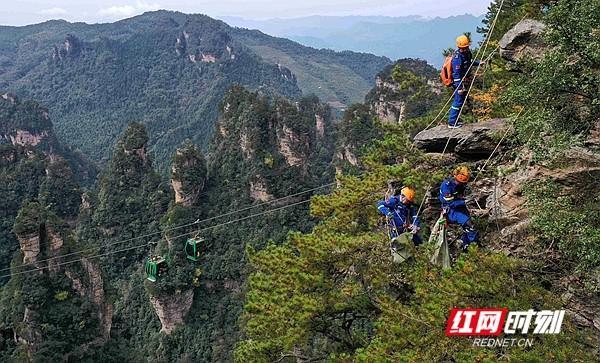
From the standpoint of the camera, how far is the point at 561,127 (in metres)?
6.39

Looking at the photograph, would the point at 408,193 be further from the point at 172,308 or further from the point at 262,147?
the point at 262,147

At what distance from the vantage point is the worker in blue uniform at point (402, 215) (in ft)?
26.1

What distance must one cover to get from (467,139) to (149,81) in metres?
125

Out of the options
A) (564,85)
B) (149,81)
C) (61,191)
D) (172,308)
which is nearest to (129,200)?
(61,191)

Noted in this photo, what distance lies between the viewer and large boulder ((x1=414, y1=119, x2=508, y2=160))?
841 centimetres

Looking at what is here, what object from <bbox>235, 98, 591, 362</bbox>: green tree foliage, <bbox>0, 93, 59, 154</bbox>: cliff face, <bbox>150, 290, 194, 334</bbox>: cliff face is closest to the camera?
<bbox>235, 98, 591, 362</bbox>: green tree foliage

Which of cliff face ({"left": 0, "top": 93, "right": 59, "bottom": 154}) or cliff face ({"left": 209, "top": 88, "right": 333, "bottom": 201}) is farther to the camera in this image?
cliff face ({"left": 0, "top": 93, "right": 59, "bottom": 154})

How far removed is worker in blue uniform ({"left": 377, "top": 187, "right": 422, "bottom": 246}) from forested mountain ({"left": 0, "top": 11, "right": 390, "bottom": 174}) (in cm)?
7492

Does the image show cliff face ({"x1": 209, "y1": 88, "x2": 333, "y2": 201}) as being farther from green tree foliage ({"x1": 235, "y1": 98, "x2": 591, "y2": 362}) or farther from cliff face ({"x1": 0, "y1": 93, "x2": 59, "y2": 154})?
cliff face ({"x1": 0, "y1": 93, "x2": 59, "y2": 154})

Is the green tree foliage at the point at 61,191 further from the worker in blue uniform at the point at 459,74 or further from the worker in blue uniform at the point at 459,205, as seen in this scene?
the worker in blue uniform at the point at 459,205

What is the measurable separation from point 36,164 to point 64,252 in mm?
26330

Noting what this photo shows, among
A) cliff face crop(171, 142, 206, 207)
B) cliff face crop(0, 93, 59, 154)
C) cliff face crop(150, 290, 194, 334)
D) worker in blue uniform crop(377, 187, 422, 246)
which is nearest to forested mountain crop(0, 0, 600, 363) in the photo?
worker in blue uniform crop(377, 187, 422, 246)

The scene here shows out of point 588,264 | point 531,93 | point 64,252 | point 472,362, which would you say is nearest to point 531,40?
point 531,93

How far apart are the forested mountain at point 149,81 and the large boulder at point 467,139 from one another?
73.8 metres
